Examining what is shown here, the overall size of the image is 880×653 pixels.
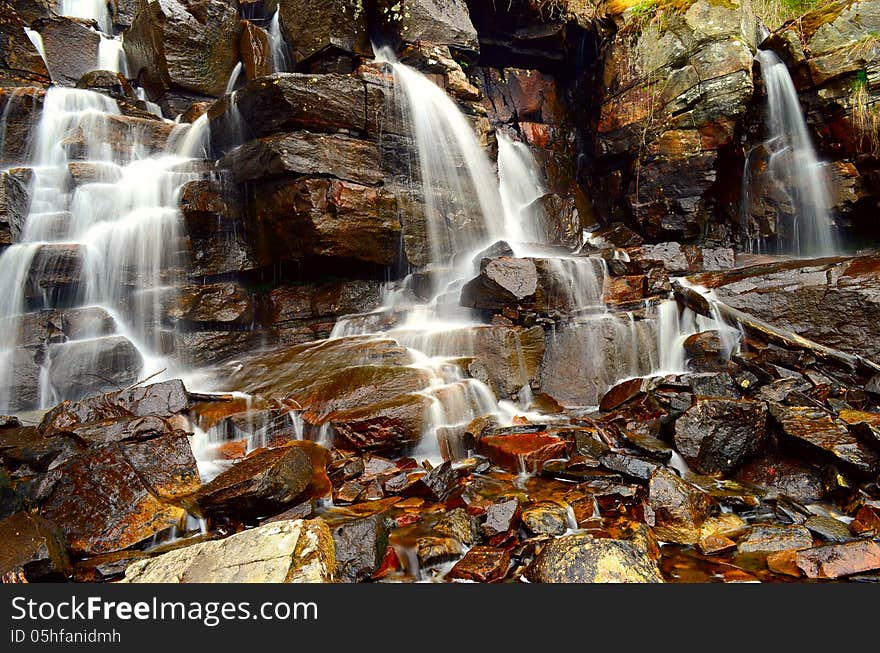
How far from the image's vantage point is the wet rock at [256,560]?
9.09 ft

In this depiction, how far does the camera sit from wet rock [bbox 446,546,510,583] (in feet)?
11.0

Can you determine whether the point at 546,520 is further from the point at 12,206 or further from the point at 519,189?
the point at 519,189

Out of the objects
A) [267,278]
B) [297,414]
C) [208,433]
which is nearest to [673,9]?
[267,278]

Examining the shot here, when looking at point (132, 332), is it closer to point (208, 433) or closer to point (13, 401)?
point (13, 401)

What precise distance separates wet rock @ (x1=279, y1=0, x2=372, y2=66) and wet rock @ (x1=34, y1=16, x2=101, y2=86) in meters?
7.12

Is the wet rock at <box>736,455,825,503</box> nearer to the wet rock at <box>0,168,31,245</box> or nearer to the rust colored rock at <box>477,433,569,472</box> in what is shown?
the rust colored rock at <box>477,433,569,472</box>

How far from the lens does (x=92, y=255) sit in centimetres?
848

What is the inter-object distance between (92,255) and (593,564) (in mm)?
9216

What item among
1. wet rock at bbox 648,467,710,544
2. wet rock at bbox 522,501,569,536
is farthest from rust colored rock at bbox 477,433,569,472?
wet rock at bbox 648,467,710,544

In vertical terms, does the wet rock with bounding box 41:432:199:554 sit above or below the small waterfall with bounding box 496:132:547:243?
below

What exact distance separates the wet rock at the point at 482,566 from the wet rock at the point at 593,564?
26 centimetres

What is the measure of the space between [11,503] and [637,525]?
16.5 ft

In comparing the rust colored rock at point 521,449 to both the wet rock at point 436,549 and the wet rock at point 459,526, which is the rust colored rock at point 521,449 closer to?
the wet rock at point 459,526

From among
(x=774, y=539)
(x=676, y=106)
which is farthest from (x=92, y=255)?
(x=676, y=106)
